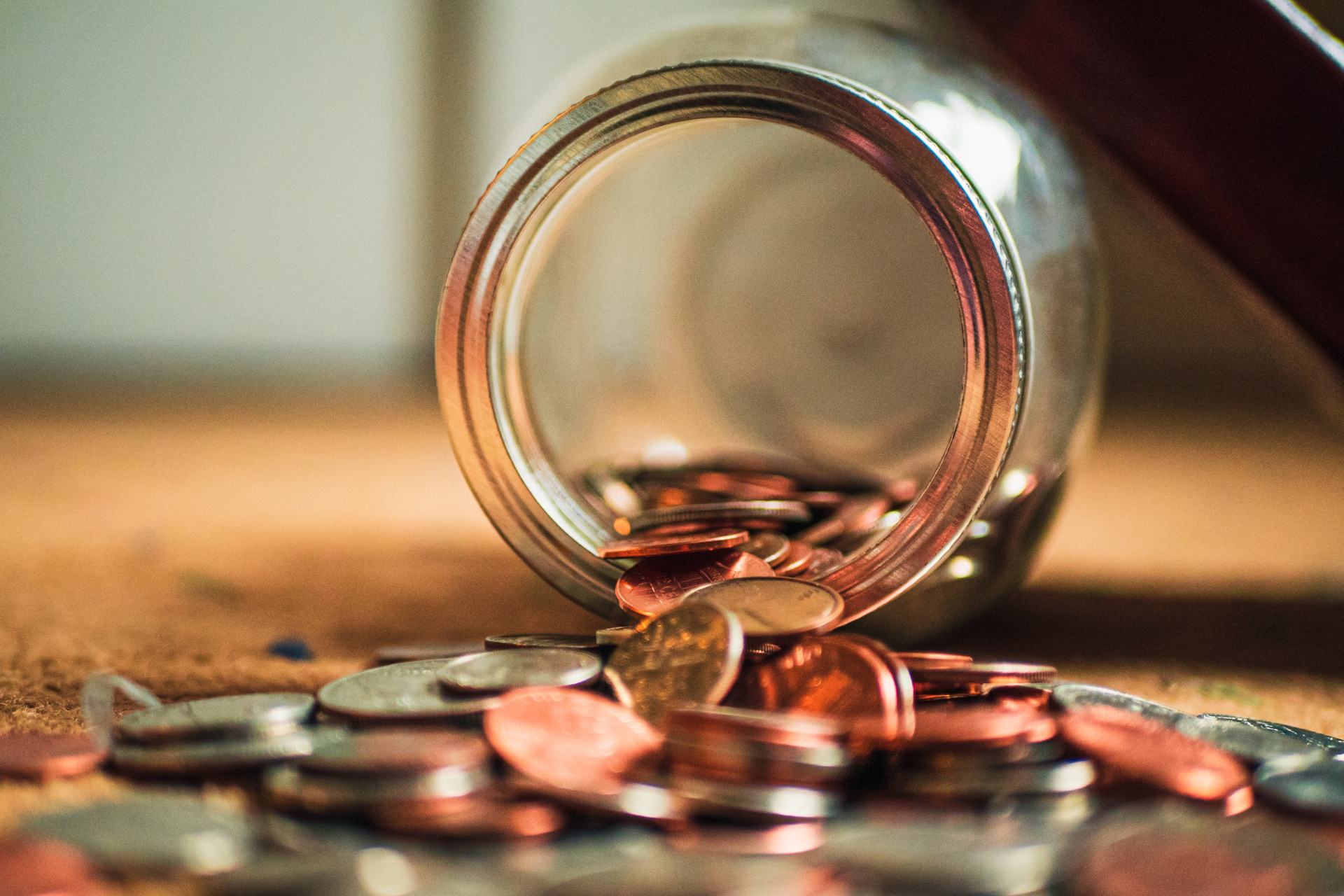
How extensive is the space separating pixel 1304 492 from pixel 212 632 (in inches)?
74.5

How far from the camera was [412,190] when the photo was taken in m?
4.07

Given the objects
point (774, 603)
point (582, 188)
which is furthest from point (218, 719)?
point (582, 188)

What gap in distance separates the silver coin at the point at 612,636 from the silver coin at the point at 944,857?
0.82 ft

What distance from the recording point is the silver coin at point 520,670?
0.70m

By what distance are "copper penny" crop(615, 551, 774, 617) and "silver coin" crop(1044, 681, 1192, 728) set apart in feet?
0.72

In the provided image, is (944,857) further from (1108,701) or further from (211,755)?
(211,755)

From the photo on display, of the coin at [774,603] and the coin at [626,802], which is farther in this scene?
the coin at [774,603]

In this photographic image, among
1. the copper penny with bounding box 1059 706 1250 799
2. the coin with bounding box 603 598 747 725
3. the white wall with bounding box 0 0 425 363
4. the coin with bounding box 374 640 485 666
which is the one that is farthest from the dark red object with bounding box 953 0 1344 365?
the white wall with bounding box 0 0 425 363

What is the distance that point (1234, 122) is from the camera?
99 cm

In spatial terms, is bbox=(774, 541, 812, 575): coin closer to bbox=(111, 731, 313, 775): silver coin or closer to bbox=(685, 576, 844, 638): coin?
bbox=(685, 576, 844, 638): coin

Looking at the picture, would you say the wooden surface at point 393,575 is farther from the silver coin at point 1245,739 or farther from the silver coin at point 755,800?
the silver coin at point 755,800

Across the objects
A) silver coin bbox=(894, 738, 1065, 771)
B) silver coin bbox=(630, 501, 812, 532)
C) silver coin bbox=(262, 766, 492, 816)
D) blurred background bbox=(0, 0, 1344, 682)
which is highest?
blurred background bbox=(0, 0, 1344, 682)

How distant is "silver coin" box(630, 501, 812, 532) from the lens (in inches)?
32.4

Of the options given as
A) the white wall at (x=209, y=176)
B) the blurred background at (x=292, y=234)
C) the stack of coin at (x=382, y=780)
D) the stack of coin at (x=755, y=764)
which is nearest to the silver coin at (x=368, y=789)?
the stack of coin at (x=382, y=780)
